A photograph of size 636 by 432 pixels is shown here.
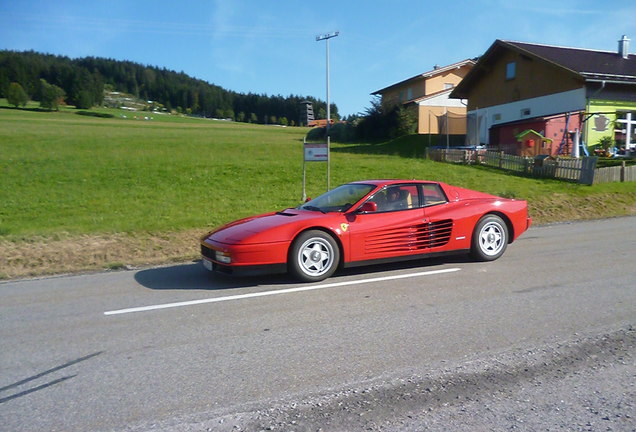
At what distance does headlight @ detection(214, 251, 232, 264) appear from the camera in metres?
6.35

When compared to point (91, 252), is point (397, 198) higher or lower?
higher

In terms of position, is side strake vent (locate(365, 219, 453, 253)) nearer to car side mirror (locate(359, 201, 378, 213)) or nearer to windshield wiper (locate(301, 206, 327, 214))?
car side mirror (locate(359, 201, 378, 213))

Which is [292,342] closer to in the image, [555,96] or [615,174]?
[615,174]

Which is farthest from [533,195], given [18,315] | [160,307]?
[18,315]

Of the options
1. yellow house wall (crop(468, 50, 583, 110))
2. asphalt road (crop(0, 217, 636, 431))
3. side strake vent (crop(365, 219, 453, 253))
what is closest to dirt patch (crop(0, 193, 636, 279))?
asphalt road (crop(0, 217, 636, 431))

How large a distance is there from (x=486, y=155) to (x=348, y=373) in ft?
62.7

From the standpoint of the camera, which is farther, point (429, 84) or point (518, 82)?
point (429, 84)

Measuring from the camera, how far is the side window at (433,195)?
7.48 m

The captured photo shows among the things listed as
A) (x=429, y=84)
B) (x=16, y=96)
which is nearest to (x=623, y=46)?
(x=429, y=84)

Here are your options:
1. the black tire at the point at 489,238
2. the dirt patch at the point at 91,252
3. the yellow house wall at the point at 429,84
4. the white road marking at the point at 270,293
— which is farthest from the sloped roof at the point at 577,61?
the dirt patch at the point at 91,252

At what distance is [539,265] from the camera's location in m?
7.35

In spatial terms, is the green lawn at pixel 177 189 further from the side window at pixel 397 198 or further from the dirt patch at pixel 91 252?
the side window at pixel 397 198

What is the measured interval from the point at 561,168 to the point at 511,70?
557 inches

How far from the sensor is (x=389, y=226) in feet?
22.9
